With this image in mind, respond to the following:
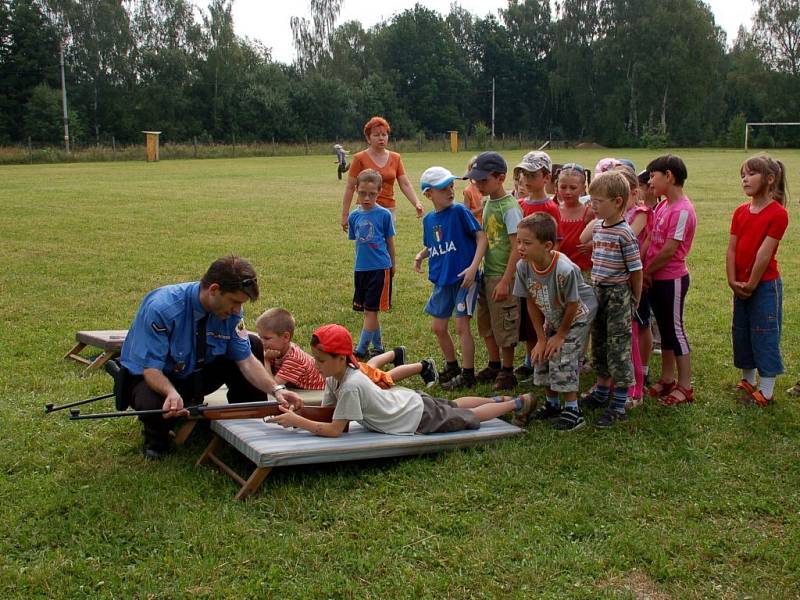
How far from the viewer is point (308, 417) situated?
5020 mm

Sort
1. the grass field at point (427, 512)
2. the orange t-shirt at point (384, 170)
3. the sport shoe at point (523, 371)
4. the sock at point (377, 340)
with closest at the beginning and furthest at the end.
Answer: the grass field at point (427, 512) → the sport shoe at point (523, 371) → the sock at point (377, 340) → the orange t-shirt at point (384, 170)

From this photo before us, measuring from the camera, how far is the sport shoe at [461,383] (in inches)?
258

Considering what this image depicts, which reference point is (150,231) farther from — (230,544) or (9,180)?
(9,180)

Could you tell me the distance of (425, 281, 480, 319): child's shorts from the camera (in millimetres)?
6441

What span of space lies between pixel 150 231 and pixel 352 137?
5881cm

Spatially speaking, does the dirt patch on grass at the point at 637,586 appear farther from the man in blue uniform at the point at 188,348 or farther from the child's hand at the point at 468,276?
the child's hand at the point at 468,276

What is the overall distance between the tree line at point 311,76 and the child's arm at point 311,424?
209 ft

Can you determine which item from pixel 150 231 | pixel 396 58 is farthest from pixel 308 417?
pixel 396 58

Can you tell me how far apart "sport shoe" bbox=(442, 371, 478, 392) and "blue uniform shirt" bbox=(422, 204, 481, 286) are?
785 millimetres

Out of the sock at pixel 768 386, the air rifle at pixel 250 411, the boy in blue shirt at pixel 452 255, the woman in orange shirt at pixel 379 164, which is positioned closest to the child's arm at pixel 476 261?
the boy in blue shirt at pixel 452 255

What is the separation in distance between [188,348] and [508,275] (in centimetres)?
246

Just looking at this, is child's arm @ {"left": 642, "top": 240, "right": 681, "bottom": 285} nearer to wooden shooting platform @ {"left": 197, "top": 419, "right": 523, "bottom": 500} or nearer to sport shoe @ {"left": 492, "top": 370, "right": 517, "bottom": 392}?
sport shoe @ {"left": 492, "top": 370, "right": 517, "bottom": 392}

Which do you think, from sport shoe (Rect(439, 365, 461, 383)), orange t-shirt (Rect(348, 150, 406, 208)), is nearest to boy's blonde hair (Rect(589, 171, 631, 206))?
sport shoe (Rect(439, 365, 461, 383))

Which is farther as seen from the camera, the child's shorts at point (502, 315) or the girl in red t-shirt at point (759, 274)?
the child's shorts at point (502, 315)
